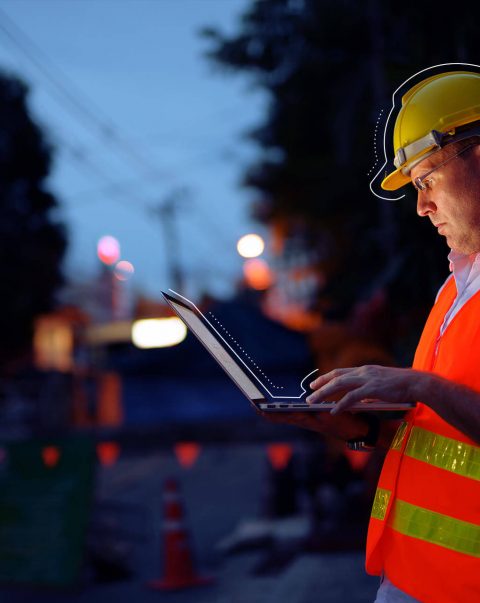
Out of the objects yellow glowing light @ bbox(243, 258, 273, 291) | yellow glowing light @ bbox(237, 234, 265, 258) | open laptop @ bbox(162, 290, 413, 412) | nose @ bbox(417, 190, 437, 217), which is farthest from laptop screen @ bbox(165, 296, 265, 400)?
yellow glowing light @ bbox(243, 258, 273, 291)

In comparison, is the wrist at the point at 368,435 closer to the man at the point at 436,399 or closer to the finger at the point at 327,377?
the man at the point at 436,399

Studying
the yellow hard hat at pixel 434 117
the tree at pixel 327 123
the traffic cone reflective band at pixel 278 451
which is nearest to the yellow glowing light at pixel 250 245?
the tree at pixel 327 123

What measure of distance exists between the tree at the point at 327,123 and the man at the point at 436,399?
437 centimetres

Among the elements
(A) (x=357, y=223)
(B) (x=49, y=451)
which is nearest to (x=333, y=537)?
(B) (x=49, y=451)

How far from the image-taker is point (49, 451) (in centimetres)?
978

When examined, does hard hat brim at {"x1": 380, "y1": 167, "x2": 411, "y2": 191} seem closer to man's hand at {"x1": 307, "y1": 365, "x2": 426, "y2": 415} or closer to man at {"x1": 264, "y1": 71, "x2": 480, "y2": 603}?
man at {"x1": 264, "y1": 71, "x2": 480, "y2": 603}

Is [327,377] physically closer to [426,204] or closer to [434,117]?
[426,204]

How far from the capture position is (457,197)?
256cm

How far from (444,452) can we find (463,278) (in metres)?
0.48

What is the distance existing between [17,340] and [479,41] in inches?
1164

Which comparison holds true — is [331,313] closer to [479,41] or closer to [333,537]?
[333,537]

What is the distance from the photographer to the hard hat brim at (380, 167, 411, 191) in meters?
2.86

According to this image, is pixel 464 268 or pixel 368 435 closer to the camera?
pixel 464 268

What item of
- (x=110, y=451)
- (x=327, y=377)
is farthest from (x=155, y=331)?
(x=327, y=377)
